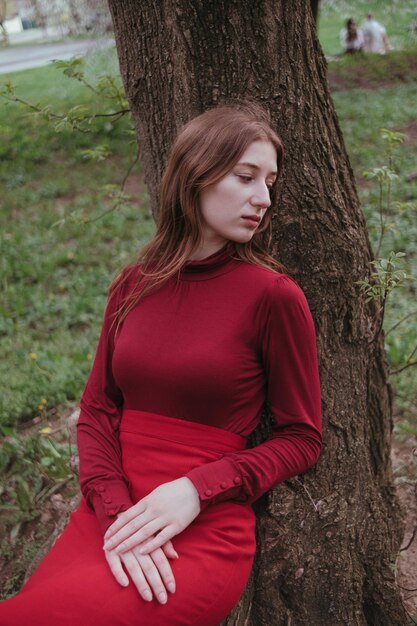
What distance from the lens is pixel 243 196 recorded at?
2123 mm

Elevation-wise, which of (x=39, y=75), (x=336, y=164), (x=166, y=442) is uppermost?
(x=336, y=164)

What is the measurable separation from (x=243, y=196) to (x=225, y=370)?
1.66 feet

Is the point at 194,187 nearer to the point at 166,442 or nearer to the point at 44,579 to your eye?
the point at 166,442

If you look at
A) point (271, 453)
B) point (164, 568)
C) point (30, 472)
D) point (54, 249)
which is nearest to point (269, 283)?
point (271, 453)

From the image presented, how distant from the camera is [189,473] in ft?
6.70

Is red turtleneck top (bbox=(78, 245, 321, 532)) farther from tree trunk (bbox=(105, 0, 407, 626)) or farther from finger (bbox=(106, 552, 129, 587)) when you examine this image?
tree trunk (bbox=(105, 0, 407, 626))

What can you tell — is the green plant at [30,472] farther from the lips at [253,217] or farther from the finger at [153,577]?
the lips at [253,217]

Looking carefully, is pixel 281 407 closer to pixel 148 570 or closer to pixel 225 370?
pixel 225 370

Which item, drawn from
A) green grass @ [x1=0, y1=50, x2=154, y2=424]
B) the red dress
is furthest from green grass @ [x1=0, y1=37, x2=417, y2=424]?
the red dress

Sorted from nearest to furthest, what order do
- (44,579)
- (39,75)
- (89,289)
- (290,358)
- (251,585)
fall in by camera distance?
(44,579)
(290,358)
(251,585)
(89,289)
(39,75)

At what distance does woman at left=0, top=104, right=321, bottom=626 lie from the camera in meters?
1.98

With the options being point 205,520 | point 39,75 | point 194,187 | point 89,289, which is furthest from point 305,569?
point 39,75

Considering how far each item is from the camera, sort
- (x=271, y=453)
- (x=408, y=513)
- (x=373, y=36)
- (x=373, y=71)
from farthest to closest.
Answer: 1. (x=373, y=36)
2. (x=373, y=71)
3. (x=408, y=513)
4. (x=271, y=453)

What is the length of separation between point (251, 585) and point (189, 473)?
722 mm
